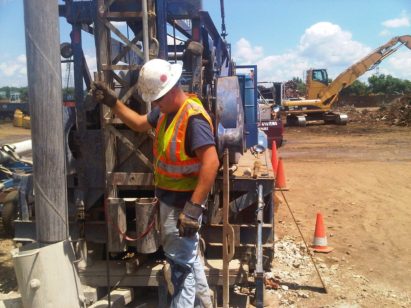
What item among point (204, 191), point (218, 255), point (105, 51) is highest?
point (105, 51)

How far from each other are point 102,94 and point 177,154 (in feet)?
2.72

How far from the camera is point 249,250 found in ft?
16.1

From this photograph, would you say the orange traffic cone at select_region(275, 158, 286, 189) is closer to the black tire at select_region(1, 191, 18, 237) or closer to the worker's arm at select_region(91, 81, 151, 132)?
the black tire at select_region(1, 191, 18, 237)

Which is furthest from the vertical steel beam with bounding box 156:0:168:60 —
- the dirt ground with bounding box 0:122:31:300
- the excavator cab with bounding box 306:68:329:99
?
the excavator cab with bounding box 306:68:329:99

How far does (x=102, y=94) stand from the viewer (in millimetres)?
3635

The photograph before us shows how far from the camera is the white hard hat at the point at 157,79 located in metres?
3.28

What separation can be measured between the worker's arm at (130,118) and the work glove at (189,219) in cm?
93

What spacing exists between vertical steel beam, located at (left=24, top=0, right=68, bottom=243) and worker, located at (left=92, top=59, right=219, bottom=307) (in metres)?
0.52

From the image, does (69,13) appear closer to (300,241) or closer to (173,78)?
(173,78)

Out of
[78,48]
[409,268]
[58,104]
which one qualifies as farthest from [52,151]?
[409,268]

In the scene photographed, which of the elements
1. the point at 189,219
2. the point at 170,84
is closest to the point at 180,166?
the point at 189,219

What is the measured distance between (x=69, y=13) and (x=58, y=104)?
167 centimetres

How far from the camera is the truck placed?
3.51 m

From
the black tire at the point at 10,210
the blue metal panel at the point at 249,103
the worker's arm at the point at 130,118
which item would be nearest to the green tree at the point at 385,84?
the blue metal panel at the point at 249,103
